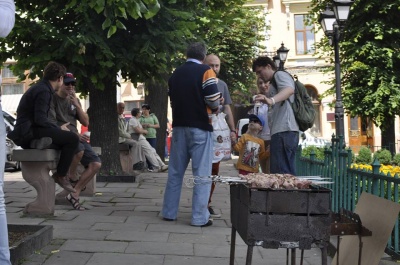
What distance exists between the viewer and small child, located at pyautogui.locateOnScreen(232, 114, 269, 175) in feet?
26.0

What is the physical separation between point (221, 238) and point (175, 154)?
1350 millimetres

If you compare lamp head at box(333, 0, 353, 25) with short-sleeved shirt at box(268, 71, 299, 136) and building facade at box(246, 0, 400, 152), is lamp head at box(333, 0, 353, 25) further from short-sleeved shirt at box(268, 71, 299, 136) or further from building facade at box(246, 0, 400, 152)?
building facade at box(246, 0, 400, 152)

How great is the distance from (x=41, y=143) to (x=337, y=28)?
340 inches

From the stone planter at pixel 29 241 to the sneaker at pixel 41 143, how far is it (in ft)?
4.80

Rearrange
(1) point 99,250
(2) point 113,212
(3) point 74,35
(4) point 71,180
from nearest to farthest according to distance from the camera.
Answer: (1) point 99,250 < (2) point 113,212 < (4) point 71,180 < (3) point 74,35

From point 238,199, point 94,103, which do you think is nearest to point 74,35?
point 94,103

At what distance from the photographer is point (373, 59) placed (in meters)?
26.4

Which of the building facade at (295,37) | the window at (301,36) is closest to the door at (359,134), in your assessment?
the building facade at (295,37)

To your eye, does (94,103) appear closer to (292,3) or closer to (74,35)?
(74,35)

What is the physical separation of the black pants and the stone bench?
9 cm

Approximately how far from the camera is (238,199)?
14.1ft

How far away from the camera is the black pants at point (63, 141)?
7543 mm

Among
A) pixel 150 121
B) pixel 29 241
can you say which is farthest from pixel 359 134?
pixel 29 241

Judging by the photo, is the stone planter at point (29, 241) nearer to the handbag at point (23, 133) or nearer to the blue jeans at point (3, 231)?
the blue jeans at point (3, 231)
